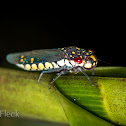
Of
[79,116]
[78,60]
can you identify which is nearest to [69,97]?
[79,116]

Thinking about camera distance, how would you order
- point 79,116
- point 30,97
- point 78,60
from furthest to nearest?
point 78,60, point 30,97, point 79,116

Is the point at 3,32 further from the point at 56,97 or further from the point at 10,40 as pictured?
the point at 56,97

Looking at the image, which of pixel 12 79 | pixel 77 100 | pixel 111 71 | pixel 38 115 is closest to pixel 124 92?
pixel 111 71

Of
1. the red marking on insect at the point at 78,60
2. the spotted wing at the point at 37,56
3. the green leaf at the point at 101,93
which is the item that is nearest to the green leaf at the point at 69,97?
the green leaf at the point at 101,93

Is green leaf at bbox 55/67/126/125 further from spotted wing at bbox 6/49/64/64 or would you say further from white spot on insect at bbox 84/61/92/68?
spotted wing at bbox 6/49/64/64

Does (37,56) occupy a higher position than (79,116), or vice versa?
(37,56)

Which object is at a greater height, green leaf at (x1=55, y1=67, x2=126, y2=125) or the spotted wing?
the spotted wing

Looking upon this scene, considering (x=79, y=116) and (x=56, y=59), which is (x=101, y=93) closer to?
(x=79, y=116)

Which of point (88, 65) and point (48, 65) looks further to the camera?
point (48, 65)

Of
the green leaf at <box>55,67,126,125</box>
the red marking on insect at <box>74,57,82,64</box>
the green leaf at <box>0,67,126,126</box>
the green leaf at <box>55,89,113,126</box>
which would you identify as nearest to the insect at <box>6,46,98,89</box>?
the red marking on insect at <box>74,57,82,64</box>

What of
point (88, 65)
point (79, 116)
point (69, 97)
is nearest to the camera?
point (79, 116)

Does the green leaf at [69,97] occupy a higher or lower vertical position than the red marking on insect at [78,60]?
lower

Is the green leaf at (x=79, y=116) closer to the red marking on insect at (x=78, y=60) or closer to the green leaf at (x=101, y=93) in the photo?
the green leaf at (x=101, y=93)
